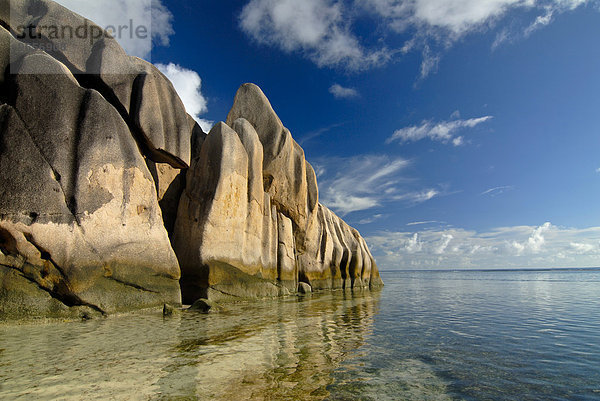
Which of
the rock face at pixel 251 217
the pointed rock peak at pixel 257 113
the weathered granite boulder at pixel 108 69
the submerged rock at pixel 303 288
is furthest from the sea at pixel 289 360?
the pointed rock peak at pixel 257 113

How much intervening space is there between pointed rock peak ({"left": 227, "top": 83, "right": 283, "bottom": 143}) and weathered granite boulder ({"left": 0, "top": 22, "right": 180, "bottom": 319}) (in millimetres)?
8819

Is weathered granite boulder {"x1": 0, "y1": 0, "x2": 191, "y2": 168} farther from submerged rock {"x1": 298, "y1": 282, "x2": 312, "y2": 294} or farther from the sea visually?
submerged rock {"x1": 298, "y1": 282, "x2": 312, "y2": 294}

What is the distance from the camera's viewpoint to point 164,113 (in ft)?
40.2

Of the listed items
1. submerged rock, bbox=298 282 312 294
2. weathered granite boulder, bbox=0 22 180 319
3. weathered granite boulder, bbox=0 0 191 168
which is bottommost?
submerged rock, bbox=298 282 312 294

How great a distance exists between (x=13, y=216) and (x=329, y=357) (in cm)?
755

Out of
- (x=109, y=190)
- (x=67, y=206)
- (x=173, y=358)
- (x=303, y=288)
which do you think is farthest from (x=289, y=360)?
(x=303, y=288)

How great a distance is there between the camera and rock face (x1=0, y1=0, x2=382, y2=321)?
25.8ft

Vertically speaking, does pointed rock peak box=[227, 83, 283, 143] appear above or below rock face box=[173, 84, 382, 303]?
above

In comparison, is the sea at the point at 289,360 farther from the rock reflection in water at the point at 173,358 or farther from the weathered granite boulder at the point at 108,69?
the weathered granite boulder at the point at 108,69

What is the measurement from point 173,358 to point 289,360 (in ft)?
6.04

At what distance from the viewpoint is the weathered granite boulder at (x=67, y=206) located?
7.62 metres

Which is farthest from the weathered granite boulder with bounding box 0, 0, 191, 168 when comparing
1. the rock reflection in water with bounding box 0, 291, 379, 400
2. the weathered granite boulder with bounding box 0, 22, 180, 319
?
the rock reflection in water with bounding box 0, 291, 379, 400

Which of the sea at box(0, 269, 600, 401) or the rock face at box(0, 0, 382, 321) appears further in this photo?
the rock face at box(0, 0, 382, 321)

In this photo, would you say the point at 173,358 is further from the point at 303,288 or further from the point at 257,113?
the point at 257,113
